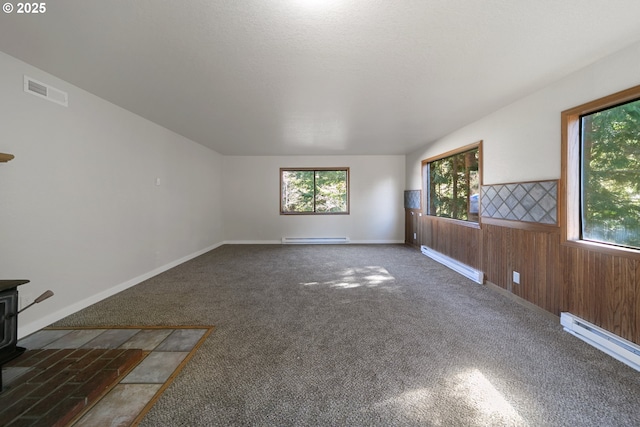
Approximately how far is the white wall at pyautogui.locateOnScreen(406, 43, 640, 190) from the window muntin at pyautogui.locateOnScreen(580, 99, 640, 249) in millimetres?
198

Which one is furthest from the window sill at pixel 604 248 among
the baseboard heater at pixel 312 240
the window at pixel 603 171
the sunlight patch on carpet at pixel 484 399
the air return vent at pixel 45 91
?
the air return vent at pixel 45 91

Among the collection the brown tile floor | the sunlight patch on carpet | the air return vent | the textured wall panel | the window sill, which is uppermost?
the air return vent

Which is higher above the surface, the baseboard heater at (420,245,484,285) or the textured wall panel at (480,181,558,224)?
the textured wall panel at (480,181,558,224)

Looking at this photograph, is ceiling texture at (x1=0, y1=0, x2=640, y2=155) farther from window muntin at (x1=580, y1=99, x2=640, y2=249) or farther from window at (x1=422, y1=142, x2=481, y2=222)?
window at (x1=422, y1=142, x2=481, y2=222)

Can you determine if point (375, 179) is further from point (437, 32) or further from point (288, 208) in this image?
point (437, 32)

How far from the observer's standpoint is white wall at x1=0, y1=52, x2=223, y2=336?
2227mm

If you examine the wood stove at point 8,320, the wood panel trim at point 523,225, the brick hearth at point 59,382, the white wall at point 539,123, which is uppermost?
the white wall at point 539,123

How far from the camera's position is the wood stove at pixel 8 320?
156 centimetres

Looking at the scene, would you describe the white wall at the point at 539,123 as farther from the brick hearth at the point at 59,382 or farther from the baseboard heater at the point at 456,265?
the brick hearth at the point at 59,382

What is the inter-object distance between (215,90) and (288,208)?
4487 millimetres

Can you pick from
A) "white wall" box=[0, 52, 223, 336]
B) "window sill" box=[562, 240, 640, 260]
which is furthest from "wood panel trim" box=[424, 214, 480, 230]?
"white wall" box=[0, 52, 223, 336]

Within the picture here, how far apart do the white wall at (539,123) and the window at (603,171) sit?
4.5 inches

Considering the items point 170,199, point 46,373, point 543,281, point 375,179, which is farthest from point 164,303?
point 375,179

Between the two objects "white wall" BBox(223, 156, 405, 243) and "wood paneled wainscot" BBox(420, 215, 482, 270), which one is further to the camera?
"white wall" BBox(223, 156, 405, 243)
